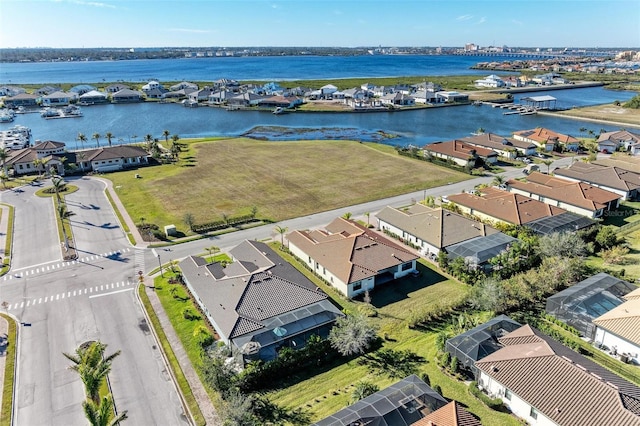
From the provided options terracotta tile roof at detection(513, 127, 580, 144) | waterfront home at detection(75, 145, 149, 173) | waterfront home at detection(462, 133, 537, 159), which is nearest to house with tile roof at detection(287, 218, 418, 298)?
waterfront home at detection(75, 145, 149, 173)

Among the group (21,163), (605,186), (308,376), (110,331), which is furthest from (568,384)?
(21,163)

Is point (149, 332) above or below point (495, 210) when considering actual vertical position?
below

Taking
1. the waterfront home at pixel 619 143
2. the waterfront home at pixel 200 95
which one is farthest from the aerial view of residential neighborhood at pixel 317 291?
the waterfront home at pixel 200 95

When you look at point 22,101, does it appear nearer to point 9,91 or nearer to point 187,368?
point 9,91

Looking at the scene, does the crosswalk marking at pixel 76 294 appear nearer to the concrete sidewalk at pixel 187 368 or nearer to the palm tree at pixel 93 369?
the concrete sidewalk at pixel 187 368

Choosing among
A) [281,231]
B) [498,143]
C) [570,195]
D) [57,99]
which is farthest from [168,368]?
[57,99]

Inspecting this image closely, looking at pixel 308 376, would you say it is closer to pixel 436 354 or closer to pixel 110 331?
pixel 436 354
